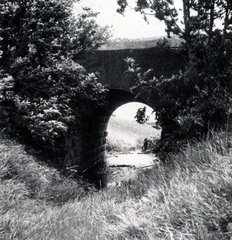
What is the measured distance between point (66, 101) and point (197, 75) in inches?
102

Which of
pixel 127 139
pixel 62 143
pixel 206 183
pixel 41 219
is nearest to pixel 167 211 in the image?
pixel 206 183

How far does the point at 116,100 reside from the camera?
1065 cm

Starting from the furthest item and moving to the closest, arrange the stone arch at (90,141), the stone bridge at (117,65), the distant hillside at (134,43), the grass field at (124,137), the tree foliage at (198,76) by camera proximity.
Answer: the grass field at (124,137)
the stone arch at (90,141)
the distant hillside at (134,43)
the stone bridge at (117,65)
the tree foliage at (198,76)

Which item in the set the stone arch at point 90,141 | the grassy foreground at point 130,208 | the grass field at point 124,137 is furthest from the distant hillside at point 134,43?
the grass field at point 124,137

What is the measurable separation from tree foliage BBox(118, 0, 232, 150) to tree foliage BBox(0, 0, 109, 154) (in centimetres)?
135

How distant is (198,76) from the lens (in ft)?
20.4

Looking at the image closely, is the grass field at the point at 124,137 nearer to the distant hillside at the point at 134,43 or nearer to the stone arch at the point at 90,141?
the stone arch at the point at 90,141

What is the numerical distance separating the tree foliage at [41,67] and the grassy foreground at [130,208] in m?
1.18

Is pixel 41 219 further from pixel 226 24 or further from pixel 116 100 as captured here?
pixel 116 100

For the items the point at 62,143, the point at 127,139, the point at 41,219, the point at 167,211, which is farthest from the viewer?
the point at 127,139

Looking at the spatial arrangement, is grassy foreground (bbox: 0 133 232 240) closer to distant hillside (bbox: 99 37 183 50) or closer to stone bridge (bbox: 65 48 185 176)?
stone bridge (bbox: 65 48 185 176)

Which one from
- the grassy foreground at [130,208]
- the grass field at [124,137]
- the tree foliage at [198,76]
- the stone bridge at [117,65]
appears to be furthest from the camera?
the grass field at [124,137]

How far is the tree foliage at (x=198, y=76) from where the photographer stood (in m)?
5.95

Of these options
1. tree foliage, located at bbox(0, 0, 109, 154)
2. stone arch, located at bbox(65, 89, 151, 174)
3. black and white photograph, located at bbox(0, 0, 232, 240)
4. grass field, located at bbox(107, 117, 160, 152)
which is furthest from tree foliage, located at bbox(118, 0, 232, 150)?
grass field, located at bbox(107, 117, 160, 152)
